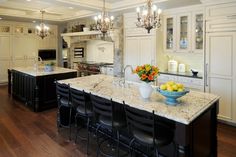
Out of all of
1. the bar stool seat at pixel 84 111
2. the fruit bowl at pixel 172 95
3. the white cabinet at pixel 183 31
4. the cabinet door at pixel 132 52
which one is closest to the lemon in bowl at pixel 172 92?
the fruit bowl at pixel 172 95

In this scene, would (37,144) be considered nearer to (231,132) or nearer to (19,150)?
(19,150)

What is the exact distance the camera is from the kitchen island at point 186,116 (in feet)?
6.51

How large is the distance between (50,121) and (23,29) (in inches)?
230

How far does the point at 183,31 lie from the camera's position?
16.1 feet

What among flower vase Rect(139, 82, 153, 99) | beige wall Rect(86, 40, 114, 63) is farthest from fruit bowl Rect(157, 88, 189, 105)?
beige wall Rect(86, 40, 114, 63)

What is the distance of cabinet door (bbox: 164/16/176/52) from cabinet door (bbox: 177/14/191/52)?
0.43 feet

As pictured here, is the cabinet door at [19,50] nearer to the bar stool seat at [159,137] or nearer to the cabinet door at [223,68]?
the cabinet door at [223,68]

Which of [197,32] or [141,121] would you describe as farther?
[197,32]

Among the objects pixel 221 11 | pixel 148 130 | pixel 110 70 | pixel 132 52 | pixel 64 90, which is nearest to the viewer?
pixel 148 130

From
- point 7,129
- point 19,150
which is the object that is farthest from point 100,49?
point 19,150

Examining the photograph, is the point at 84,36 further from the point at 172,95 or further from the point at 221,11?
the point at 172,95

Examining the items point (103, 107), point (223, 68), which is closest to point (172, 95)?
point (103, 107)

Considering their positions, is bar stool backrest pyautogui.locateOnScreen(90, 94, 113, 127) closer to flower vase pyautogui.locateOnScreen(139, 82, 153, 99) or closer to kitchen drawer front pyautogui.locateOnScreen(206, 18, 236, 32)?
flower vase pyautogui.locateOnScreen(139, 82, 153, 99)

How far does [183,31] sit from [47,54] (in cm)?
661
